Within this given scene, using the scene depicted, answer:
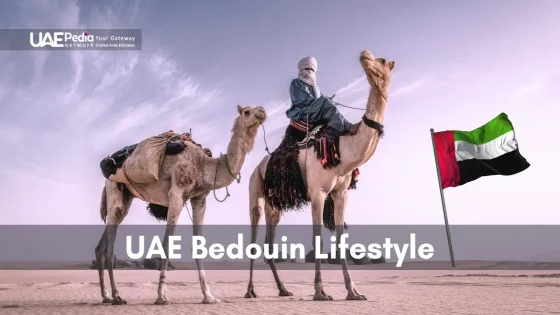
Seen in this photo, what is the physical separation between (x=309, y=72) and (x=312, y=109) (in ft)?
3.04

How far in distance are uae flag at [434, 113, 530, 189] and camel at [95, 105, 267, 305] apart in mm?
11398

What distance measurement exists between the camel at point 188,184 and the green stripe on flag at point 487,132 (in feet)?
40.0

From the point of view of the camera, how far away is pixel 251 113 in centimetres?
954

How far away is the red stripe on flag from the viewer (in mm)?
19234

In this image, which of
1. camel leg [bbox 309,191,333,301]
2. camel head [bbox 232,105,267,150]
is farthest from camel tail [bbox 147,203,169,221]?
camel leg [bbox 309,191,333,301]

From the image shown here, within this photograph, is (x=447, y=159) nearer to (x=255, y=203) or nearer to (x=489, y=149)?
(x=489, y=149)

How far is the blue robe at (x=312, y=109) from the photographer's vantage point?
9.62m

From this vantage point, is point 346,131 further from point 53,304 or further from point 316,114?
point 53,304

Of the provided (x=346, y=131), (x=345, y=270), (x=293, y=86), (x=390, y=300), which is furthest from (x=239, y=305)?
(x=293, y=86)

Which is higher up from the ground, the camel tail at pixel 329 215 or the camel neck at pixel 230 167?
the camel neck at pixel 230 167

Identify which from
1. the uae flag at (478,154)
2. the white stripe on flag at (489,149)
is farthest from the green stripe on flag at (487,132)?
the white stripe on flag at (489,149)

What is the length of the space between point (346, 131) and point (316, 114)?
755 millimetres

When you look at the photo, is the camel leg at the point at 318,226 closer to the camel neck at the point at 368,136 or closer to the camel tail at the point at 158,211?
the camel neck at the point at 368,136

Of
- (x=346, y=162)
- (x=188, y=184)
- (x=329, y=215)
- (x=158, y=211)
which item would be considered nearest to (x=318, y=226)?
(x=346, y=162)
